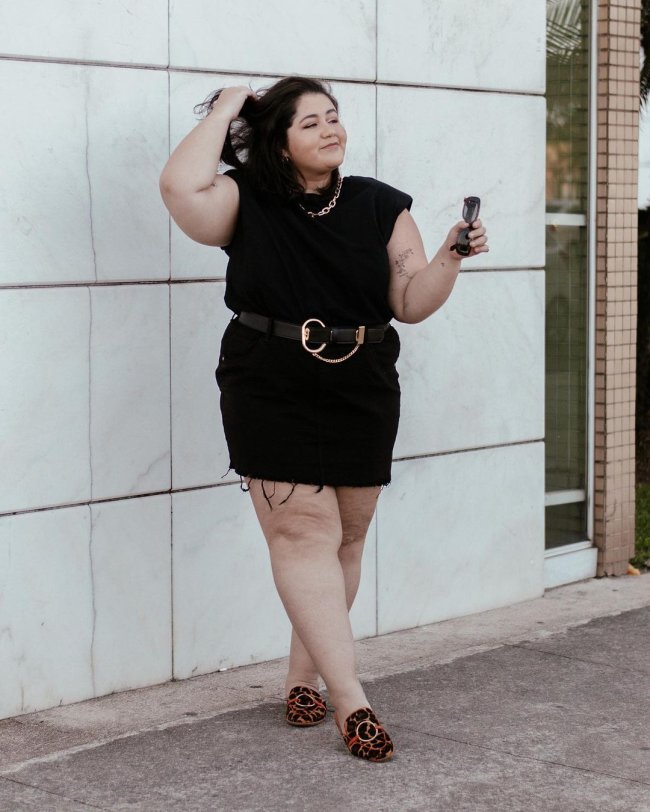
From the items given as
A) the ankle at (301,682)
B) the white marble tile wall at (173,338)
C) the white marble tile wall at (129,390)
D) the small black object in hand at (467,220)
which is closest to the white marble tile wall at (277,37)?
the white marble tile wall at (173,338)

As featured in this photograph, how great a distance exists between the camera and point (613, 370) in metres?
6.88

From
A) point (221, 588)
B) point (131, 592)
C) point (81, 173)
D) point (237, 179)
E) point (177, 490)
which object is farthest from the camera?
point (221, 588)

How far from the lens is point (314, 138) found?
14.0ft

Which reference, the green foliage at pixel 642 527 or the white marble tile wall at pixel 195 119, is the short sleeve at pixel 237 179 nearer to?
the white marble tile wall at pixel 195 119

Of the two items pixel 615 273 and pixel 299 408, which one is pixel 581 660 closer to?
pixel 299 408

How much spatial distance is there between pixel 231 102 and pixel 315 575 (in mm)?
1378

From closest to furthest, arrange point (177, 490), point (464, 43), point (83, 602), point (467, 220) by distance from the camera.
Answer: point (467, 220), point (83, 602), point (177, 490), point (464, 43)

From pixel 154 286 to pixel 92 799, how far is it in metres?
1.76

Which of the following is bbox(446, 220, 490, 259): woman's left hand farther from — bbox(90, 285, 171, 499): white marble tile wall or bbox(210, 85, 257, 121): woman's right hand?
bbox(90, 285, 171, 499): white marble tile wall

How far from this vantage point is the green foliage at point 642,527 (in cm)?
731

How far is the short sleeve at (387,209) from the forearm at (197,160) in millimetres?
505

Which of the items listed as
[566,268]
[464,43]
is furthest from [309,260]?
[566,268]

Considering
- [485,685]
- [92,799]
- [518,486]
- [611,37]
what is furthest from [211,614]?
[611,37]

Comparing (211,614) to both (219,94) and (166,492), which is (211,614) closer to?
(166,492)
